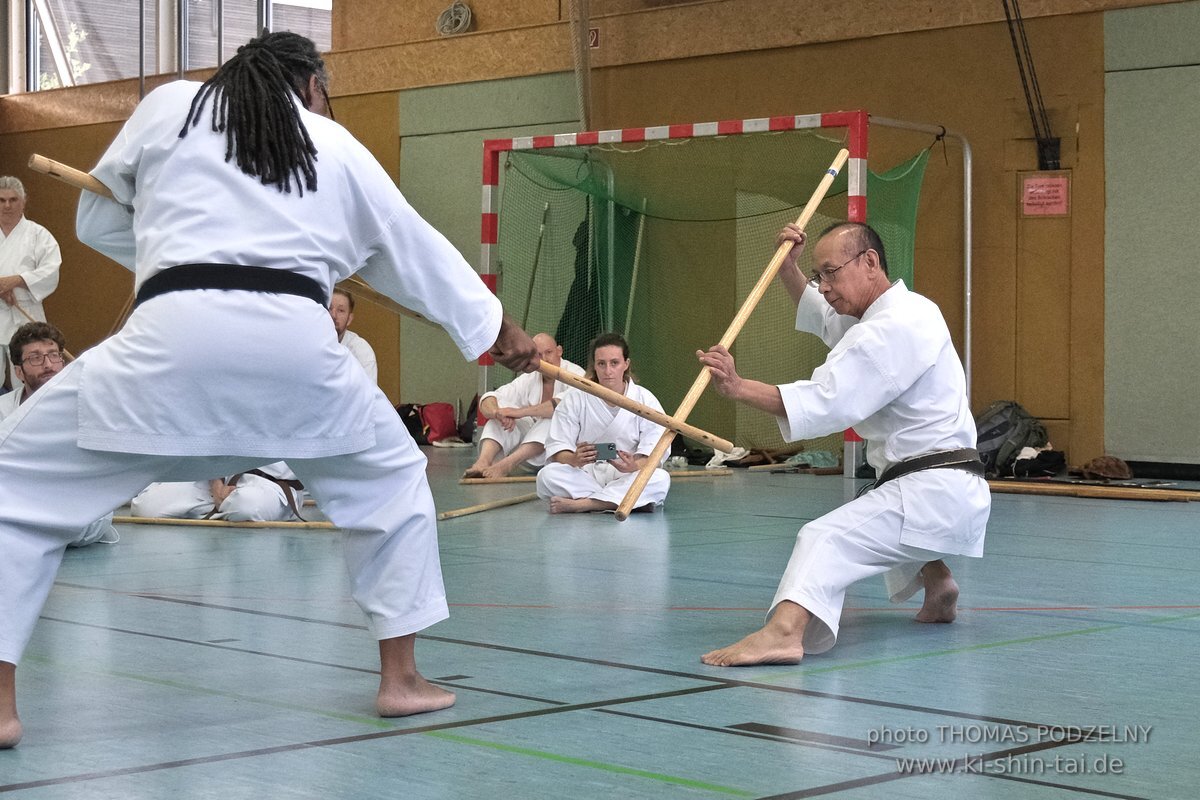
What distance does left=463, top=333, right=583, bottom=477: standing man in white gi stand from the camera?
31.0ft

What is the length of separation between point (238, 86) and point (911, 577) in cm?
244

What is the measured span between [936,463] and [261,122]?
7.02 feet

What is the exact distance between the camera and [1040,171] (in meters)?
10.6

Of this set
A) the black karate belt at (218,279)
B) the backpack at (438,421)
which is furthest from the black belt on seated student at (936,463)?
the backpack at (438,421)

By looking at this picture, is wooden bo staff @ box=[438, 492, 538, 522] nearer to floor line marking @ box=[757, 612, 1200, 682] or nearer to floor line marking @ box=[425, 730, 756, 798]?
floor line marking @ box=[757, 612, 1200, 682]

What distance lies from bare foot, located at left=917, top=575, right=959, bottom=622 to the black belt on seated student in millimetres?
359

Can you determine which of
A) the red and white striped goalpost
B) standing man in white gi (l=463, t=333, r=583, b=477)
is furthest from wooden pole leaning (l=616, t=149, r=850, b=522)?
standing man in white gi (l=463, t=333, r=583, b=477)

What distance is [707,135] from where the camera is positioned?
1032cm

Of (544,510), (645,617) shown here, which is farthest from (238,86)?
(544,510)

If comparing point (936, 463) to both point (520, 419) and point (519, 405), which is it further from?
point (519, 405)

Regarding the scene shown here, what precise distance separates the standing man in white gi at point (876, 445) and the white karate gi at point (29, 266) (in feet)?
22.0

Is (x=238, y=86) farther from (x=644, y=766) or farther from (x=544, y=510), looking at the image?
(x=544, y=510)

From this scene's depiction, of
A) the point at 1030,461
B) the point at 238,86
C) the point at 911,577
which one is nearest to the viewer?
the point at 238,86

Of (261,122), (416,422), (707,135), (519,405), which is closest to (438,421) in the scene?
(416,422)
